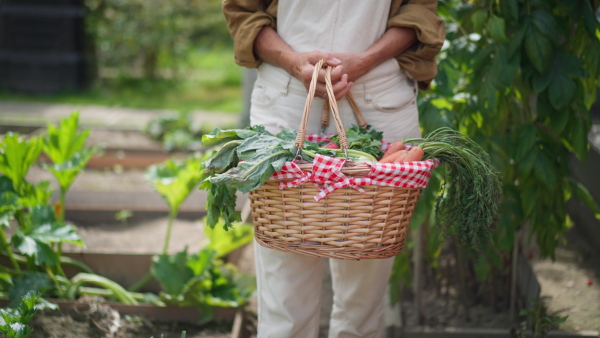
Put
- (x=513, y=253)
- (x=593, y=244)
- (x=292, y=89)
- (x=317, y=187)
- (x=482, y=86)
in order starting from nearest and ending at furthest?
(x=317, y=187)
(x=292, y=89)
(x=482, y=86)
(x=513, y=253)
(x=593, y=244)

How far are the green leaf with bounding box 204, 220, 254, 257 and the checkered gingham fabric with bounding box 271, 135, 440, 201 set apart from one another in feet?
5.02

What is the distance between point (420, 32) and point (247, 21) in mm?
542

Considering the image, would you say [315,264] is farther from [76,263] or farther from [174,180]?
[76,263]

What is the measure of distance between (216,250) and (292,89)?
3.78 ft

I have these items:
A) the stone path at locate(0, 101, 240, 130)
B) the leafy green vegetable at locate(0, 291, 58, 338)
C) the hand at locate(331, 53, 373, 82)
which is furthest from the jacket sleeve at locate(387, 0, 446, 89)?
the stone path at locate(0, 101, 240, 130)

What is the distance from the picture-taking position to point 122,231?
4.22m

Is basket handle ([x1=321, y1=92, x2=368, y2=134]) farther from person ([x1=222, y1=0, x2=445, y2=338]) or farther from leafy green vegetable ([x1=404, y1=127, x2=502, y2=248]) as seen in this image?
leafy green vegetable ([x1=404, y1=127, x2=502, y2=248])

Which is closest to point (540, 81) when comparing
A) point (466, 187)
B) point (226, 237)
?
point (466, 187)

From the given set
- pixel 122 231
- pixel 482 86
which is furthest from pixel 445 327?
pixel 122 231

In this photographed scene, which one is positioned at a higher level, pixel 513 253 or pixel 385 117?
pixel 385 117

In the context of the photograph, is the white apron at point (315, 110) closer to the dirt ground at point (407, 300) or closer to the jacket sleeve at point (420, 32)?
the jacket sleeve at point (420, 32)

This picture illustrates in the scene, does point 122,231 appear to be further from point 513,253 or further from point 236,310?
point 513,253

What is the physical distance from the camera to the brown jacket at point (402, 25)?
216cm

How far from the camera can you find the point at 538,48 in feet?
7.79
